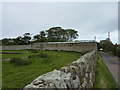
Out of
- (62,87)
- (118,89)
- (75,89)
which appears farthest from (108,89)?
(62,87)

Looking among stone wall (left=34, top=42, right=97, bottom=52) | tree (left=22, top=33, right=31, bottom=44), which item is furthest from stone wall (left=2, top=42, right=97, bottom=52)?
tree (left=22, top=33, right=31, bottom=44)

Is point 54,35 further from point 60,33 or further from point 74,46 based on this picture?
point 74,46

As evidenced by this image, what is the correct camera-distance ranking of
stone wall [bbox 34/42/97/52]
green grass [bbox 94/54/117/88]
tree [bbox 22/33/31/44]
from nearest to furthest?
green grass [bbox 94/54/117/88] → stone wall [bbox 34/42/97/52] → tree [bbox 22/33/31/44]

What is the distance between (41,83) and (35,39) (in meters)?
43.6

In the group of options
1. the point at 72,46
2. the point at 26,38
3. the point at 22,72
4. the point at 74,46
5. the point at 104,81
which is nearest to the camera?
the point at 104,81

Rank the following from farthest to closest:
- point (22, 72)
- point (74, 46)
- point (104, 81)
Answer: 1. point (74, 46)
2. point (22, 72)
3. point (104, 81)

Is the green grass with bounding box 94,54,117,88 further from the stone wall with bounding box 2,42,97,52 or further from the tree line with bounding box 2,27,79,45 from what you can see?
the tree line with bounding box 2,27,79,45

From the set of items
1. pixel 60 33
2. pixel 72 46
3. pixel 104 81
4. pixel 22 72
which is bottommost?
pixel 104 81

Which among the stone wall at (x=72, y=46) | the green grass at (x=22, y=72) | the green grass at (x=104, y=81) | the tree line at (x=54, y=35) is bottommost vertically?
Answer: the green grass at (x=104, y=81)

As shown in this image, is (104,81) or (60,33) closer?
(104,81)

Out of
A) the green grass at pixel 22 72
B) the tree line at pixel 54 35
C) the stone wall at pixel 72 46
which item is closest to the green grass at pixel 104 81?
the green grass at pixel 22 72

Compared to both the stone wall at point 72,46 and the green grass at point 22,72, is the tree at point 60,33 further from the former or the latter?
the green grass at point 22,72

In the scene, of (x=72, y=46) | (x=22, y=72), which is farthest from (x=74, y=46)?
(x=22, y=72)

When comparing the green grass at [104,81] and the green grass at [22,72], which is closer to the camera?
the green grass at [22,72]
